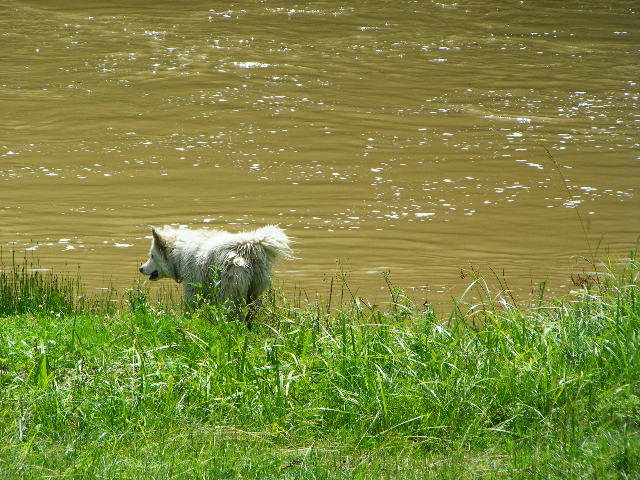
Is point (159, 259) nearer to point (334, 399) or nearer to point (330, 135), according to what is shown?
point (334, 399)

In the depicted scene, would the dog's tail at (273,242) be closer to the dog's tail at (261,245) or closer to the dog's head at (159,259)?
the dog's tail at (261,245)

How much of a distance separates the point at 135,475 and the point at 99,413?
1.06m

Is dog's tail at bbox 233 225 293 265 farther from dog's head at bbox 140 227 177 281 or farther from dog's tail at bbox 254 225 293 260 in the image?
dog's head at bbox 140 227 177 281

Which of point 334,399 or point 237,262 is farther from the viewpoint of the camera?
point 237,262

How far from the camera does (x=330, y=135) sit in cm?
2116

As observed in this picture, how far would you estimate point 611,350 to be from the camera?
6445 millimetres

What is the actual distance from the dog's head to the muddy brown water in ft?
5.14

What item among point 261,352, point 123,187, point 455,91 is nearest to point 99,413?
point 261,352

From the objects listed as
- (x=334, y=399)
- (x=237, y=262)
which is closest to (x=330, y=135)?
(x=237, y=262)

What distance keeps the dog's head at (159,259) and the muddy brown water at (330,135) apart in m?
1.57

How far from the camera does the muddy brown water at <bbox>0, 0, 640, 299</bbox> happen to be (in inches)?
594

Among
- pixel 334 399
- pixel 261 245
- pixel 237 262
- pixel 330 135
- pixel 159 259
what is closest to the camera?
pixel 334 399

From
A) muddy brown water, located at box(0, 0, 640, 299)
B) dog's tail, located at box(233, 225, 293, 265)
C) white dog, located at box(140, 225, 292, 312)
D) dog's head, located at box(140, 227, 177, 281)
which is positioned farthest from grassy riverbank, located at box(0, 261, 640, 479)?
dog's head, located at box(140, 227, 177, 281)

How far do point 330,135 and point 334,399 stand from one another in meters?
15.1
